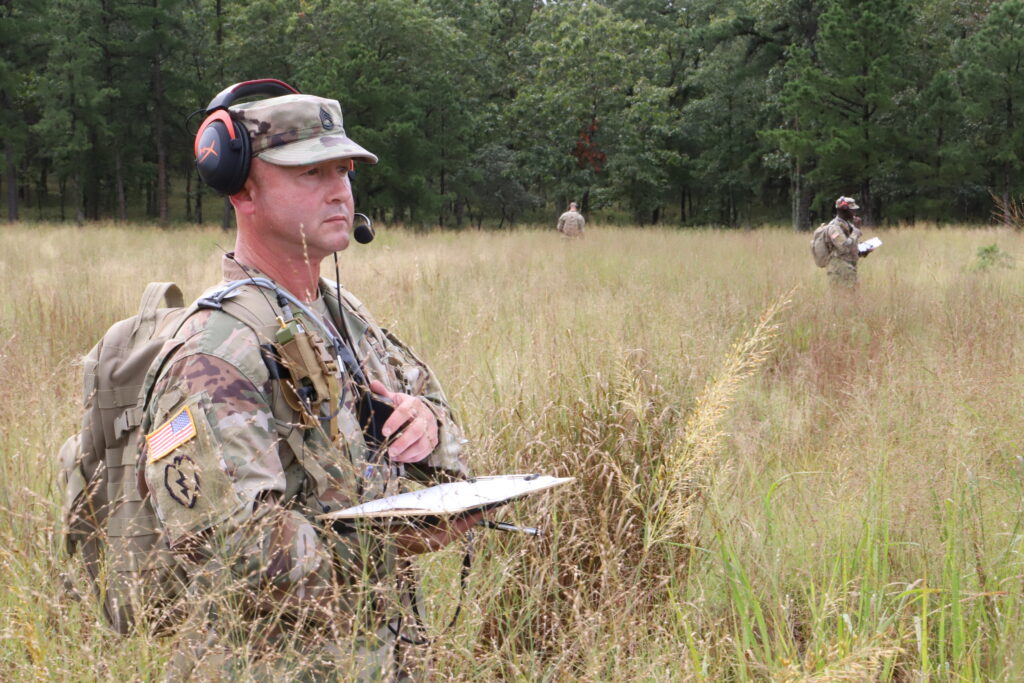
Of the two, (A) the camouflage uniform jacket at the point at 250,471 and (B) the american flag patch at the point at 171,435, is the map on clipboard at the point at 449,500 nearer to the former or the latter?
(A) the camouflage uniform jacket at the point at 250,471

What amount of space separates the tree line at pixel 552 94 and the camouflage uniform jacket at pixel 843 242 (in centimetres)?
2290

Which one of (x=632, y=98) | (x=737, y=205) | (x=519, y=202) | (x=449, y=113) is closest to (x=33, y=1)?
(x=449, y=113)

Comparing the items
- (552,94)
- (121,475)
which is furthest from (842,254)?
(552,94)

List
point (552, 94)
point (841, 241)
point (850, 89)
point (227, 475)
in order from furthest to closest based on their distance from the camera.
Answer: point (552, 94) → point (850, 89) → point (841, 241) → point (227, 475)

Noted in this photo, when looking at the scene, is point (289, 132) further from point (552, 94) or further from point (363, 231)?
point (552, 94)

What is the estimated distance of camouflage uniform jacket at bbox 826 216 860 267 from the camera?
32.9ft

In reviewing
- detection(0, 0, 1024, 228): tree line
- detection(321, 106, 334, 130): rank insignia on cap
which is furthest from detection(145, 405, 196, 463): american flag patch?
detection(0, 0, 1024, 228): tree line

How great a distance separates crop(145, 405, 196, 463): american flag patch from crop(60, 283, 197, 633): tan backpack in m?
0.14

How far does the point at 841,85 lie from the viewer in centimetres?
3158

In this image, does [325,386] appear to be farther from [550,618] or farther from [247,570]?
[550,618]

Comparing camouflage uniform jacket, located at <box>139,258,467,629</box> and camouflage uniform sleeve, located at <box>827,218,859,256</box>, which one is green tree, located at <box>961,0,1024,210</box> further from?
camouflage uniform jacket, located at <box>139,258,467,629</box>

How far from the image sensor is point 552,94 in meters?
39.2

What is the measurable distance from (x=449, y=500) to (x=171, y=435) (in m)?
0.52

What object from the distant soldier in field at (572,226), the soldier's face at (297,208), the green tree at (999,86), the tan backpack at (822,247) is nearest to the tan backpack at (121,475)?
the soldier's face at (297,208)
